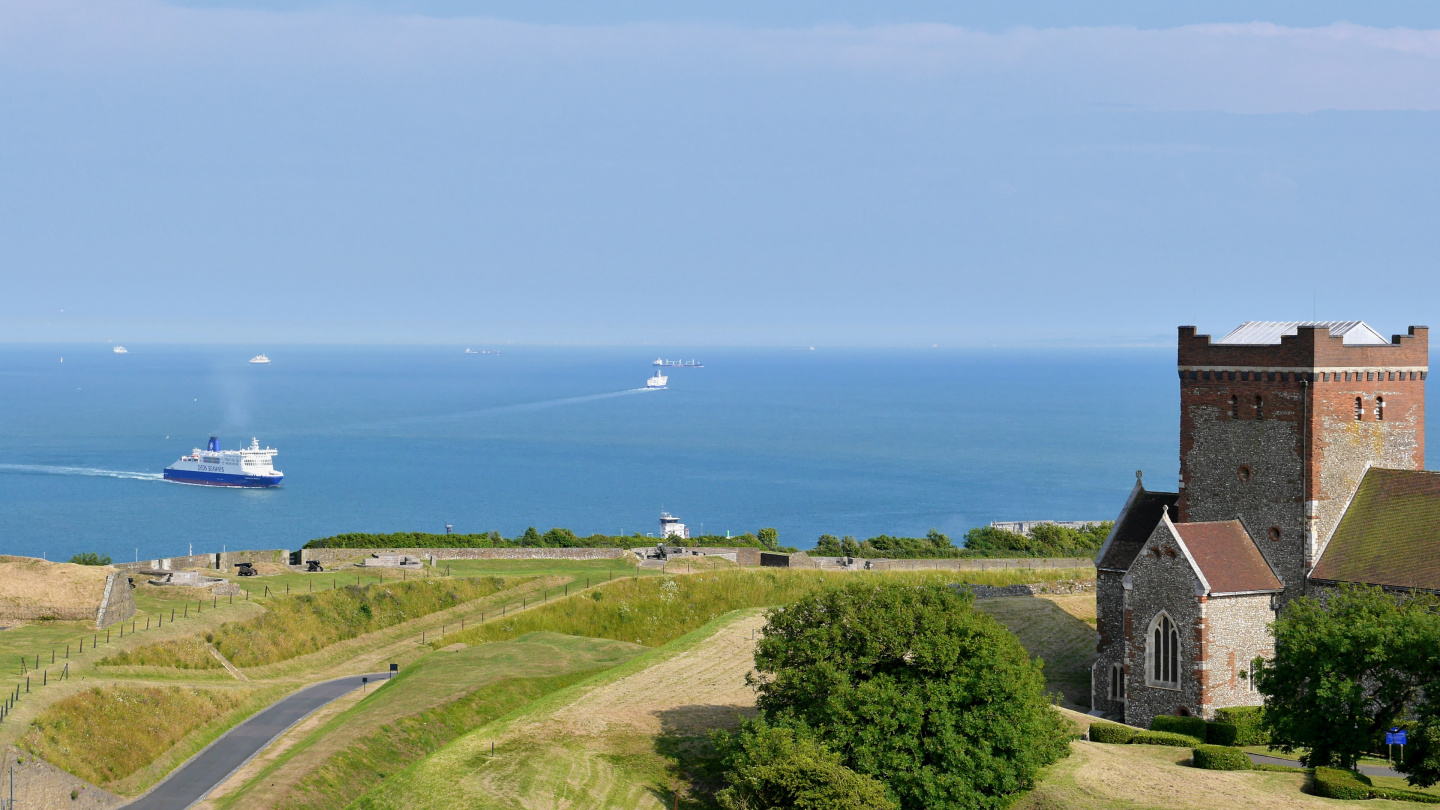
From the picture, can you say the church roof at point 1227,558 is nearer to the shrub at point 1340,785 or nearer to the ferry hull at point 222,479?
the shrub at point 1340,785

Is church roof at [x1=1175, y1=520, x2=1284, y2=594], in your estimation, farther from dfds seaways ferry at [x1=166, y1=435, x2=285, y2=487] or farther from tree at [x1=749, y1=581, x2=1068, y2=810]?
dfds seaways ferry at [x1=166, y1=435, x2=285, y2=487]

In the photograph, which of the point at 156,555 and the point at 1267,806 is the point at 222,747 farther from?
the point at 156,555

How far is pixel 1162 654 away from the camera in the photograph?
143 ft

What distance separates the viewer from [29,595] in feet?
176

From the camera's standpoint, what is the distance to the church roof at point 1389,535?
1645 inches

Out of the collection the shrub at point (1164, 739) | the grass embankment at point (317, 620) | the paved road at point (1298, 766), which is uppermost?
the grass embankment at point (317, 620)

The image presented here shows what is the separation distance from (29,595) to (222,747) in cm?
1560

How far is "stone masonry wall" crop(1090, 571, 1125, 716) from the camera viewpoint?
46.2 meters

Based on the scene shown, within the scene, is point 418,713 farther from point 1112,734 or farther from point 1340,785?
point 1340,785

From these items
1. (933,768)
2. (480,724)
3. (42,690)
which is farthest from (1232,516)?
(42,690)

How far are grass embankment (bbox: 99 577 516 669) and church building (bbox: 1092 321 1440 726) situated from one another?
103 ft

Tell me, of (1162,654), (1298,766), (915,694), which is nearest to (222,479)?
(1162,654)

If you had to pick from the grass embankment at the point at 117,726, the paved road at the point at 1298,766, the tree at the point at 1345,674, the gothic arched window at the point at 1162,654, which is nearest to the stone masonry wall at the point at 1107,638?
the gothic arched window at the point at 1162,654

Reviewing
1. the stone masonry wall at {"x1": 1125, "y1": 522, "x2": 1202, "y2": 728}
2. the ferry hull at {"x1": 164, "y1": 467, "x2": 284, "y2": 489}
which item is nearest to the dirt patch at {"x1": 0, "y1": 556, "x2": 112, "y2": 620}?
the stone masonry wall at {"x1": 1125, "y1": 522, "x2": 1202, "y2": 728}
